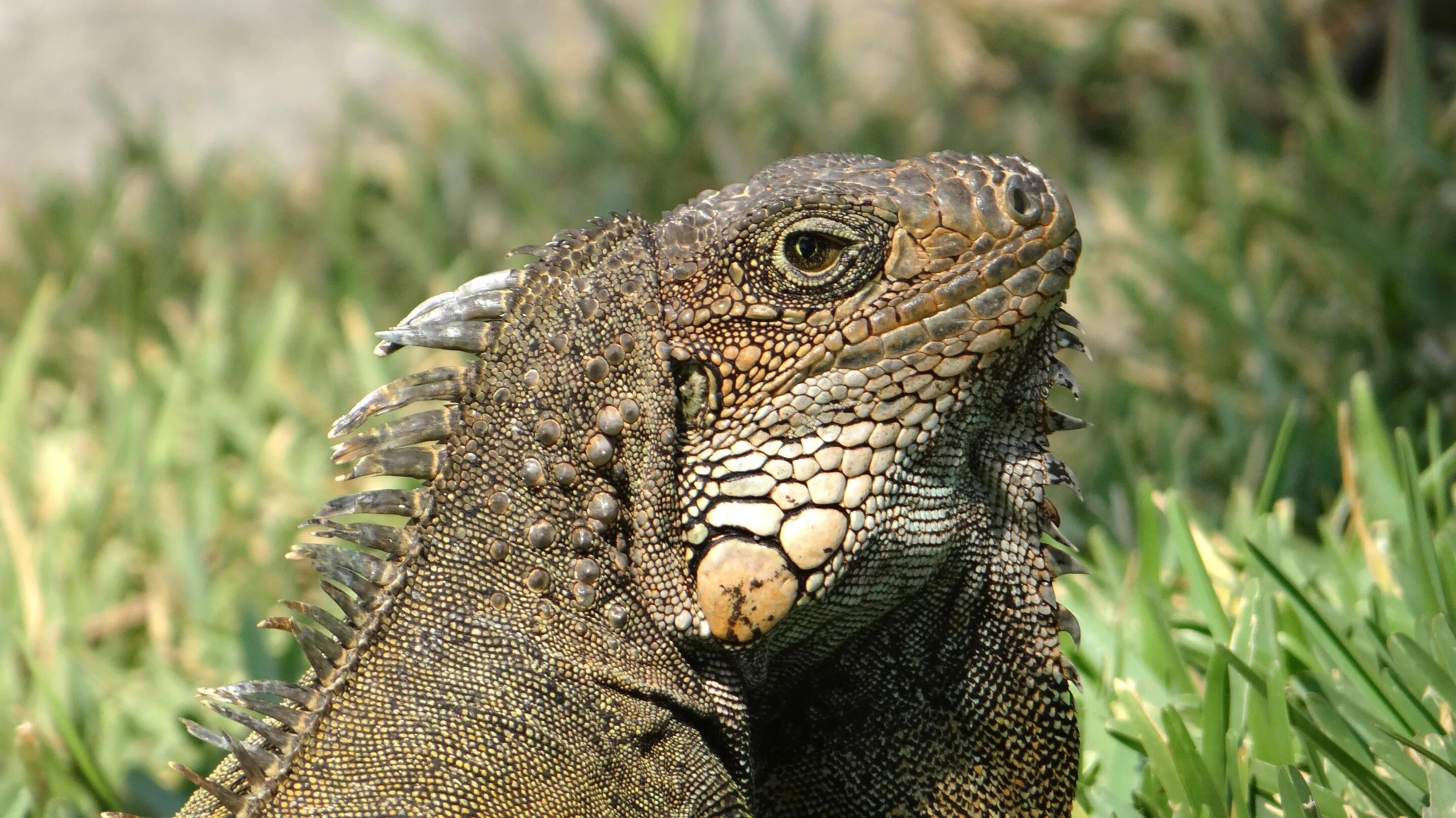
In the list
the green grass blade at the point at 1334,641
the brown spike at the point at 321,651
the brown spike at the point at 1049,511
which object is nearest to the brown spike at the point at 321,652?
the brown spike at the point at 321,651

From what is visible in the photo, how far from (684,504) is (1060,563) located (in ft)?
2.09

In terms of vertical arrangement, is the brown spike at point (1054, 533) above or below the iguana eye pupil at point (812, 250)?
below

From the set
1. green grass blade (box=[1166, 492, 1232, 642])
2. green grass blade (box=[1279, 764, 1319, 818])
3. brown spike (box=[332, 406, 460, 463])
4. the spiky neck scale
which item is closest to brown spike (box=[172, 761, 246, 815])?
the spiky neck scale

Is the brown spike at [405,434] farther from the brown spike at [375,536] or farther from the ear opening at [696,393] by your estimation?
the ear opening at [696,393]

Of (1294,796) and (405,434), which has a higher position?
(405,434)

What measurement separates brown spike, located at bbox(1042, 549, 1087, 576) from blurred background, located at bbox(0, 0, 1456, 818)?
1.35 feet

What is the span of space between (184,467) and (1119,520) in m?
2.72

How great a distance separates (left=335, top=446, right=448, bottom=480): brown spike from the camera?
7.05ft

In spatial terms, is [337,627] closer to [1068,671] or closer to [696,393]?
[696,393]

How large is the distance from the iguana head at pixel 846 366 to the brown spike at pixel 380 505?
384 mm

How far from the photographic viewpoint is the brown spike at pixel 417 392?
217 centimetres

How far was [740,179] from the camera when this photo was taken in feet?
18.8

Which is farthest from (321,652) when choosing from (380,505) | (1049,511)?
(1049,511)

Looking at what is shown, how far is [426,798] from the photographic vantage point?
1987 millimetres
